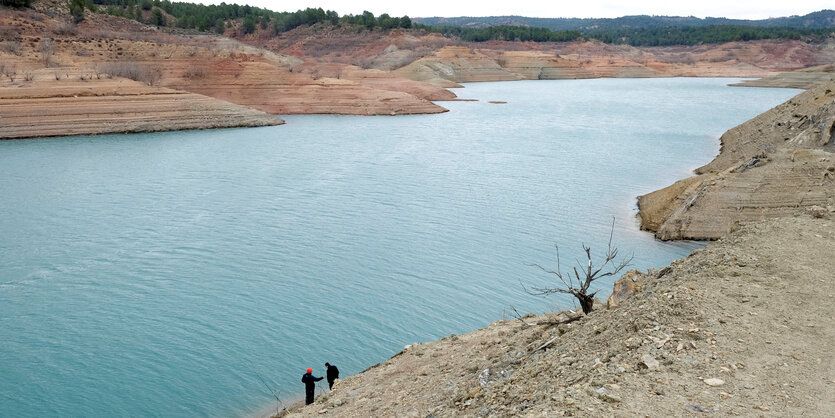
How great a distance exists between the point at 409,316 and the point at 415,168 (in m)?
17.9

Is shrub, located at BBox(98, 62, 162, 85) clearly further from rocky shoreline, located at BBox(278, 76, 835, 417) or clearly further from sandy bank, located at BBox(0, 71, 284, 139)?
rocky shoreline, located at BBox(278, 76, 835, 417)

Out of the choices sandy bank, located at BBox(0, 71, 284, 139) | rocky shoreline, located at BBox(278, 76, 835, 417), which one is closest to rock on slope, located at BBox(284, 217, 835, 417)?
rocky shoreline, located at BBox(278, 76, 835, 417)

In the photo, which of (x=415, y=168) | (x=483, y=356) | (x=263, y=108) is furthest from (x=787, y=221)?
(x=263, y=108)

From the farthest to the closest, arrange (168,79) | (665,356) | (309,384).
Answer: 1. (168,79)
2. (309,384)
3. (665,356)

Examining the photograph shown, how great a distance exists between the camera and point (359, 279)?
16484 millimetres

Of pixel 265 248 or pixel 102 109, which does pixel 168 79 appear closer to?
pixel 102 109

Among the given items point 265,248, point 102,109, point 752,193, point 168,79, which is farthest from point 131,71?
point 752,193

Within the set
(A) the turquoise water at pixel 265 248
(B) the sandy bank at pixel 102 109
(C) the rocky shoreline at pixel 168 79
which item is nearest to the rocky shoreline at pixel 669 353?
(A) the turquoise water at pixel 265 248

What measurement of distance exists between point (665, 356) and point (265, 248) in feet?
45.9

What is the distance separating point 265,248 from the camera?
1906 cm

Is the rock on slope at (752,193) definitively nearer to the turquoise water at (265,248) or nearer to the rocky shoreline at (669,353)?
the turquoise water at (265,248)

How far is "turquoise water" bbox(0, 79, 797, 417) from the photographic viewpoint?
1199cm

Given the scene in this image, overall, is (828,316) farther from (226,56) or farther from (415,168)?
(226,56)

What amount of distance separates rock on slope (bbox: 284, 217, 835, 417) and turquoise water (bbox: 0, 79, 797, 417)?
3.03m
